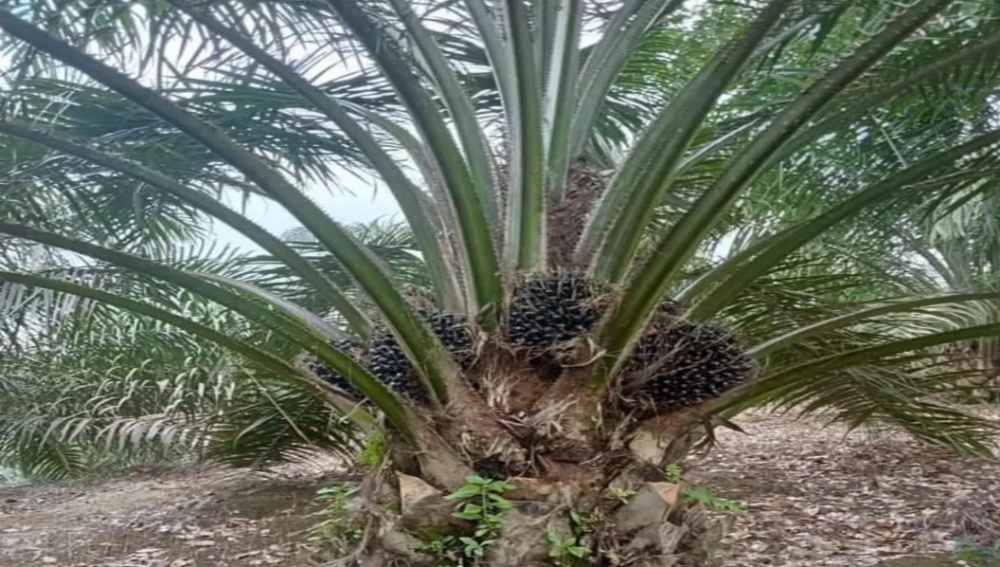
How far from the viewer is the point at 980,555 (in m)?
3.05

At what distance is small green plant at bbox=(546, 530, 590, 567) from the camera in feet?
7.47

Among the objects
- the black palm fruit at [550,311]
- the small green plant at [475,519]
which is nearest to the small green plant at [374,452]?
the small green plant at [475,519]

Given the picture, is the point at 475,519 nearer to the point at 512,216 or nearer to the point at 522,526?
the point at 522,526

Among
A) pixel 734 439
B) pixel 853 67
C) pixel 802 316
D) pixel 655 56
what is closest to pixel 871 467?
pixel 734 439

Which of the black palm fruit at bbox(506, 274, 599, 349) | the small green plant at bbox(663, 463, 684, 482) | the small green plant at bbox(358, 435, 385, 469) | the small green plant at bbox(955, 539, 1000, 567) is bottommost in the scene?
the small green plant at bbox(955, 539, 1000, 567)

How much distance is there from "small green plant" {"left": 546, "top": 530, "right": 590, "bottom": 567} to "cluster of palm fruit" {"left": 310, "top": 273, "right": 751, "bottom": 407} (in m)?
0.44

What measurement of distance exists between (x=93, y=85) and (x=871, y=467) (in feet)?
15.2

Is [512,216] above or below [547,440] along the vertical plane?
above

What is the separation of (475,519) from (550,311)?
1.92ft

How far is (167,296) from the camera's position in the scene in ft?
11.0

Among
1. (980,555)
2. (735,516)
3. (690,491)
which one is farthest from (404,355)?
(980,555)

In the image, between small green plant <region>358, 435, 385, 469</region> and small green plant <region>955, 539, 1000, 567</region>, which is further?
small green plant <region>955, 539, 1000, 567</region>

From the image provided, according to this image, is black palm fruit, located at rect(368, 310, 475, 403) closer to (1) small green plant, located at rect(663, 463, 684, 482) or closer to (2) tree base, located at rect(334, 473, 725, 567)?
(2) tree base, located at rect(334, 473, 725, 567)

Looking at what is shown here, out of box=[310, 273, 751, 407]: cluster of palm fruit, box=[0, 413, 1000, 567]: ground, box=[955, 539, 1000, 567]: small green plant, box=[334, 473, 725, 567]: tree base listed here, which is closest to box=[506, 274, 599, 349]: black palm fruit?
box=[310, 273, 751, 407]: cluster of palm fruit
